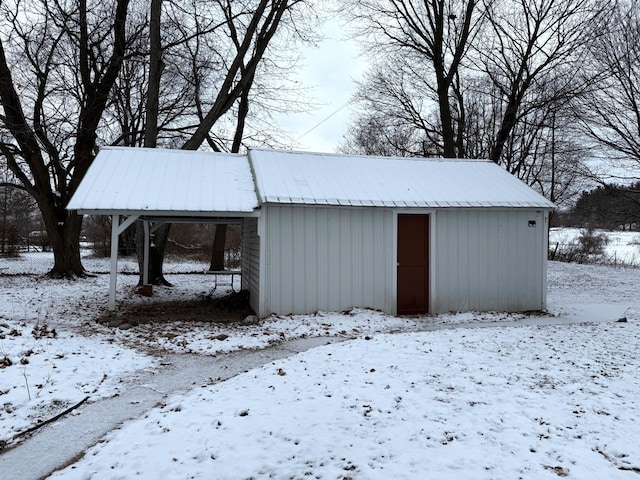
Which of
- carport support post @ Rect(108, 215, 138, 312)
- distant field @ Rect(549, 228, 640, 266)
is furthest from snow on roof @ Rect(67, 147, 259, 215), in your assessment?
distant field @ Rect(549, 228, 640, 266)

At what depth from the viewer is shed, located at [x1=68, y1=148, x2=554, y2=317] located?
27.6 ft

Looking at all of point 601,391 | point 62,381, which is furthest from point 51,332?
point 601,391

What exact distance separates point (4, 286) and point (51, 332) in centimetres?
689

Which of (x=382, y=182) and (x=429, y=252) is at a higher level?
(x=382, y=182)

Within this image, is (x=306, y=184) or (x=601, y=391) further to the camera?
(x=306, y=184)

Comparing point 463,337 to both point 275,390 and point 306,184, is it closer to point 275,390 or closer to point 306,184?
point 275,390

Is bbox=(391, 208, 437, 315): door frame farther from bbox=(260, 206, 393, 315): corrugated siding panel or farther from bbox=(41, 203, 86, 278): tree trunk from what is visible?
bbox=(41, 203, 86, 278): tree trunk

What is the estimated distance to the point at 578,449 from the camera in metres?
3.14

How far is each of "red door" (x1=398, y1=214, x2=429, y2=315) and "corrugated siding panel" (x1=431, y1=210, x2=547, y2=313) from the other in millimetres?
206

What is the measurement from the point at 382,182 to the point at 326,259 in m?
2.36

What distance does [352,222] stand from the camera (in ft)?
29.2

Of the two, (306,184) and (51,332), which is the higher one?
(306,184)

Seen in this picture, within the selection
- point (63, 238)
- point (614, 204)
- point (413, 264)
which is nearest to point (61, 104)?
point (63, 238)

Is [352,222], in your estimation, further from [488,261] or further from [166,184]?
[166,184]
